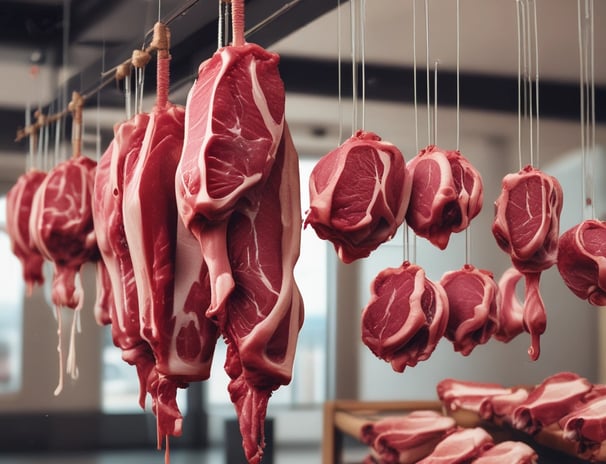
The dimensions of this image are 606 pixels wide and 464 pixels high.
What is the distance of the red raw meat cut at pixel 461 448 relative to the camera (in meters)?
2.16

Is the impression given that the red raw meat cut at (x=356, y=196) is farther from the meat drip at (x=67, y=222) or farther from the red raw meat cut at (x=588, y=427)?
the meat drip at (x=67, y=222)

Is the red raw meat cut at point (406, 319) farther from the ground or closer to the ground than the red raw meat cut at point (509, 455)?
farther from the ground

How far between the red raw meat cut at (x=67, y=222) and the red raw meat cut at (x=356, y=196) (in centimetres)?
85

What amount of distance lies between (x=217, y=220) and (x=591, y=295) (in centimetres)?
83

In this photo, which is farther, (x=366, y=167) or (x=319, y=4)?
(x=319, y=4)

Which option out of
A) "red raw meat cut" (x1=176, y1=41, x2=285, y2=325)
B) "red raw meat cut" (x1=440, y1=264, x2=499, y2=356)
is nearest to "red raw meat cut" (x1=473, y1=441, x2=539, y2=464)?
"red raw meat cut" (x1=440, y1=264, x2=499, y2=356)

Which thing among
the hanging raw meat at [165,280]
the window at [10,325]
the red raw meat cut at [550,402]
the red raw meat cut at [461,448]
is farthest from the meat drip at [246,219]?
the window at [10,325]

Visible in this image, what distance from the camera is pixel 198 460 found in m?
3.35

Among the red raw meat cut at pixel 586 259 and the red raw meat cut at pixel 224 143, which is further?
the red raw meat cut at pixel 586 259

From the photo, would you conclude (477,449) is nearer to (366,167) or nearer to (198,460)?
(366,167)

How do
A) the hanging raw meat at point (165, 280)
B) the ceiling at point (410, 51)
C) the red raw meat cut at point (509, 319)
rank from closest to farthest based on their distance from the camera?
the hanging raw meat at point (165, 280) < the red raw meat cut at point (509, 319) < the ceiling at point (410, 51)

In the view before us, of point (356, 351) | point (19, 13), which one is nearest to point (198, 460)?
point (356, 351)

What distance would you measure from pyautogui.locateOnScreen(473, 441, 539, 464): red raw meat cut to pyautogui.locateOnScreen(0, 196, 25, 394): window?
6.57 feet

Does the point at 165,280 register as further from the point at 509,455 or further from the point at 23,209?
the point at 23,209
